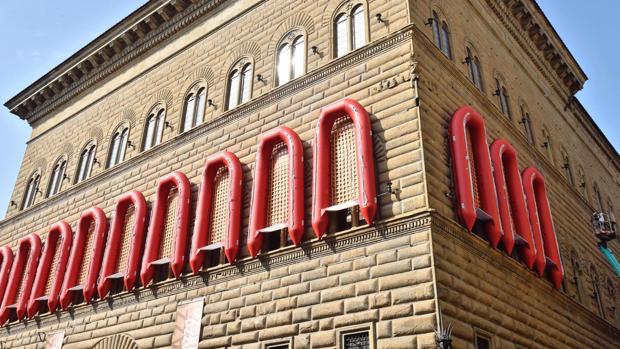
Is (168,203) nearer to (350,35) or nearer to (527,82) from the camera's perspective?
(350,35)

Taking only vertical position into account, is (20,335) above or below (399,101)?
below

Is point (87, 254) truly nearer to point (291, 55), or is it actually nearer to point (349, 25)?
point (291, 55)

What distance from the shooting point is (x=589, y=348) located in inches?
504

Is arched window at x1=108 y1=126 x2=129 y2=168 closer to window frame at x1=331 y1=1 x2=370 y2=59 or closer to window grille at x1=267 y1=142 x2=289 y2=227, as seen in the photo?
window grille at x1=267 y1=142 x2=289 y2=227

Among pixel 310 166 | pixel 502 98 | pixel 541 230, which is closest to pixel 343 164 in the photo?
pixel 310 166

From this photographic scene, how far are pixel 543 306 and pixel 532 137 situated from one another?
6.15 m

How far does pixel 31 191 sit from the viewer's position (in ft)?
64.3

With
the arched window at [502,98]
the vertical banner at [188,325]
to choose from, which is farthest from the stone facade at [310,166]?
the arched window at [502,98]

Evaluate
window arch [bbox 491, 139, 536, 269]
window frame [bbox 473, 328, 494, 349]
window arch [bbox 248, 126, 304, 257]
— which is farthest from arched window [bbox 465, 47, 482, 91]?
window frame [bbox 473, 328, 494, 349]

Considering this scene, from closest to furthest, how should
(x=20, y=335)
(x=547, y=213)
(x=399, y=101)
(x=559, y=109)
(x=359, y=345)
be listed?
(x=359, y=345)
(x=399, y=101)
(x=547, y=213)
(x=20, y=335)
(x=559, y=109)

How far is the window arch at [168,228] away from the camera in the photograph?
11.4 meters

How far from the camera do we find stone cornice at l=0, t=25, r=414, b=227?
10391mm

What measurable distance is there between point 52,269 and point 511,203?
13.2 metres

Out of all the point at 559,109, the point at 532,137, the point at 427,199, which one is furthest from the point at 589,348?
the point at 559,109
